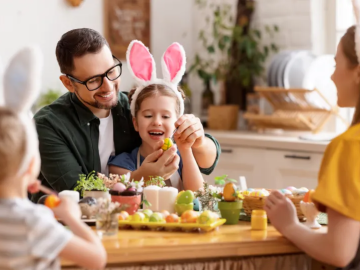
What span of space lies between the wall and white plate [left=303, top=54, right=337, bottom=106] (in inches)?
53.9

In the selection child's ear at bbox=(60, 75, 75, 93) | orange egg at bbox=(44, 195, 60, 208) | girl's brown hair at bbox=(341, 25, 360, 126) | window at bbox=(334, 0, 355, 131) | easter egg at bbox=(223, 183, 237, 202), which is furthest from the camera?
window at bbox=(334, 0, 355, 131)

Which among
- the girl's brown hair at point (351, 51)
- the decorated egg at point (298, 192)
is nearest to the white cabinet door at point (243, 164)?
the decorated egg at point (298, 192)

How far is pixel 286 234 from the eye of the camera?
6.12 feet

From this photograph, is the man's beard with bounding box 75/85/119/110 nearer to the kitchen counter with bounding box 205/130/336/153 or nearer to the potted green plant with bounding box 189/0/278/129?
the kitchen counter with bounding box 205/130/336/153

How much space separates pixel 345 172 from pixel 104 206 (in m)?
0.69

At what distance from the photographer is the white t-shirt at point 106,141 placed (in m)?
2.80

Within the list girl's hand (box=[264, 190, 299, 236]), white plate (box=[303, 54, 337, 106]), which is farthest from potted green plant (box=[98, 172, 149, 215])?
white plate (box=[303, 54, 337, 106])

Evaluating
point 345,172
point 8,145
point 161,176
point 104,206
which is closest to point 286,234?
point 345,172

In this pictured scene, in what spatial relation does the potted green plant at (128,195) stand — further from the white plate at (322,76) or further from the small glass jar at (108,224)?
the white plate at (322,76)

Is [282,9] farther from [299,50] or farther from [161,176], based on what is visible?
[161,176]

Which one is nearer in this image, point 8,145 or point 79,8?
point 8,145

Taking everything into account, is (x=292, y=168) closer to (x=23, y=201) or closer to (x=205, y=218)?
(x=205, y=218)

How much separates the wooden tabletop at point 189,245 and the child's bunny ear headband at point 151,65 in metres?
0.87

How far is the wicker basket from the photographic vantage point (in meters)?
2.13
